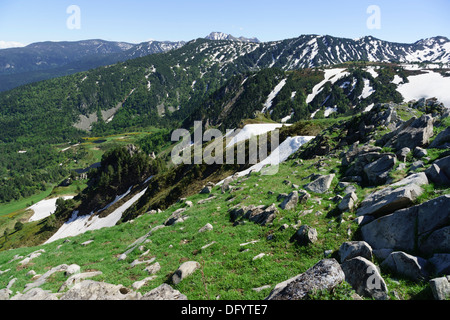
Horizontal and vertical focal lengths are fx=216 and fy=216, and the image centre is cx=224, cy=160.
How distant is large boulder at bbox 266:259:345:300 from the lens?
23.0 ft

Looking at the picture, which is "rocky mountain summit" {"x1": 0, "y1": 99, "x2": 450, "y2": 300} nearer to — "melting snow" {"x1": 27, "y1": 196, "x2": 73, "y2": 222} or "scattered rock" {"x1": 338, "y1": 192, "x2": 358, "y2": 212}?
"scattered rock" {"x1": 338, "y1": 192, "x2": 358, "y2": 212}

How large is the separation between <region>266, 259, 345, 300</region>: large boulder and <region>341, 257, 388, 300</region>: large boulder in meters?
0.86

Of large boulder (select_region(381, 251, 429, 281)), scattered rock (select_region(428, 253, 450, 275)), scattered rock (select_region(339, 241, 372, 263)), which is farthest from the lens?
scattered rock (select_region(339, 241, 372, 263))

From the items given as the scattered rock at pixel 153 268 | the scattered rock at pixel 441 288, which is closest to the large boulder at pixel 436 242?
the scattered rock at pixel 441 288

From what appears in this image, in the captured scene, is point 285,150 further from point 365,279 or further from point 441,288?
point 441,288

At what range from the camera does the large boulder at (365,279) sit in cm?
714

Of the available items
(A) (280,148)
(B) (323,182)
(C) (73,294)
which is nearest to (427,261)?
(B) (323,182)

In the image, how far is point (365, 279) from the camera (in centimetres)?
749

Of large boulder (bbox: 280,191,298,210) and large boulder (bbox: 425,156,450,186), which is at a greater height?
large boulder (bbox: 425,156,450,186)

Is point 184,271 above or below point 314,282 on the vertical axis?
below

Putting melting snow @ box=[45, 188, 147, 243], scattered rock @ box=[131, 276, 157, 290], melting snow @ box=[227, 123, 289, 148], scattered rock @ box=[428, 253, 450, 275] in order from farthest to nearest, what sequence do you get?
1. melting snow @ box=[45, 188, 147, 243]
2. melting snow @ box=[227, 123, 289, 148]
3. scattered rock @ box=[131, 276, 157, 290]
4. scattered rock @ box=[428, 253, 450, 275]

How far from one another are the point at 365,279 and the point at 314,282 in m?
1.94

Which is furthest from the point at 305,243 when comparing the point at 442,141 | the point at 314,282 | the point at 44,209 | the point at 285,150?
the point at 44,209

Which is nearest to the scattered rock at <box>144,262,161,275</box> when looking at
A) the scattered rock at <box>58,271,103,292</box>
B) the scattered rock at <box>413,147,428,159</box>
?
the scattered rock at <box>58,271,103,292</box>
